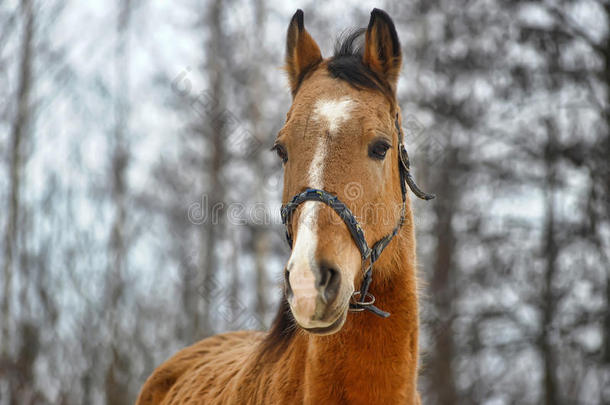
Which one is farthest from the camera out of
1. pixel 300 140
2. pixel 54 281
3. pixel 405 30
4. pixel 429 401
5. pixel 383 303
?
pixel 405 30

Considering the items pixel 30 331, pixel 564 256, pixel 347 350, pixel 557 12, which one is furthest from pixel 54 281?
pixel 557 12


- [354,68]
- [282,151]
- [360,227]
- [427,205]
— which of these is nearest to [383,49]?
[354,68]

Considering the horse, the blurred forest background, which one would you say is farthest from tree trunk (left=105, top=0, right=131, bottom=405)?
the horse

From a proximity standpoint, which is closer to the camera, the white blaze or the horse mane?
the white blaze

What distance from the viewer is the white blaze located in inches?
85.4

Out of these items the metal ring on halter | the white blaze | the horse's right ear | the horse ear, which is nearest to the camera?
the white blaze

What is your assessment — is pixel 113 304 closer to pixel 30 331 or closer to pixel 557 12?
pixel 30 331

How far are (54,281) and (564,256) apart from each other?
850 centimetres

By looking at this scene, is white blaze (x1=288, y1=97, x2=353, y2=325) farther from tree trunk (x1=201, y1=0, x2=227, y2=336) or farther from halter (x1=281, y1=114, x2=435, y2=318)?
tree trunk (x1=201, y1=0, x2=227, y2=336)

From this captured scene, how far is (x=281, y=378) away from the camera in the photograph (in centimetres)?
302

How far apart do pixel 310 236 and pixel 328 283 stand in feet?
0.71

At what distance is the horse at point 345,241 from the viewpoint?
231cm

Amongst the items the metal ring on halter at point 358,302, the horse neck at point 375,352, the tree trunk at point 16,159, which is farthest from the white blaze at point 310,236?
the tree trunk at point 16,159

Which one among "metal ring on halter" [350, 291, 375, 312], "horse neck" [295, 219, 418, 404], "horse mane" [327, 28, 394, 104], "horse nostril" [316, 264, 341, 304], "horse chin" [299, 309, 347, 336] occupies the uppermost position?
"horse mane" [327, 28, 394, 104]
